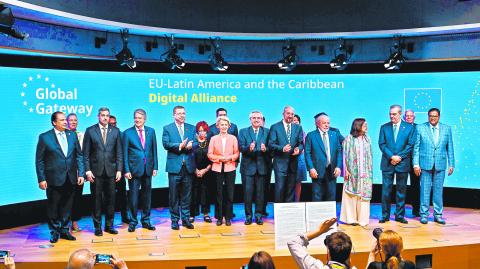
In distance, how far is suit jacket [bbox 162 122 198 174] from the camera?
7.12 meters

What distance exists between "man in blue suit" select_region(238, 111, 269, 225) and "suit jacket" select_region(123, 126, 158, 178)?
127 cm

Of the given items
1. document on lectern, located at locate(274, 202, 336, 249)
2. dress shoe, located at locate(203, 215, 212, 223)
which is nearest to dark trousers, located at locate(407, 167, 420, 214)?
document on lectern, located at locate(274, 202, 336, 249)

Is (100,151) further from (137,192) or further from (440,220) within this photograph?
(440,220)

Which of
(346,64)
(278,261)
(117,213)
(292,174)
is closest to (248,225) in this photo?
(292,174)

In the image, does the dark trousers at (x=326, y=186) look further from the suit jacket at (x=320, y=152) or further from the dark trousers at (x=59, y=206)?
the dark trousers at (x=59, y=206)

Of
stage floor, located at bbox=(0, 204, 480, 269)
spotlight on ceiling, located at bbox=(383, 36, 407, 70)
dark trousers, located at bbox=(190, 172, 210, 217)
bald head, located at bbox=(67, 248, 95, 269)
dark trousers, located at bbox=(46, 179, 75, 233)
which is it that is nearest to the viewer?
bald head, located at bbox=(67, 248, 95, 269)

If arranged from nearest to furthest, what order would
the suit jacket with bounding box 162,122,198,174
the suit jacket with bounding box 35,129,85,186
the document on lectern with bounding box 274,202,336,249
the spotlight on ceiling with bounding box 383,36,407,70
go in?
the document on lectern with bounding box 274,202,336,249 < the suit jacket with bounding box 35,129,85,186 < the suit jacket with bounding box 162,122,198,174 < the spotlight on ceiling with bounding box 383,36,407,70

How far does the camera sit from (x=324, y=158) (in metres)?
7.46

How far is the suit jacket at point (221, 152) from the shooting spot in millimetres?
7285

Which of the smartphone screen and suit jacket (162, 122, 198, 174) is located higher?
suit jacket (162, 122, 198, 174)

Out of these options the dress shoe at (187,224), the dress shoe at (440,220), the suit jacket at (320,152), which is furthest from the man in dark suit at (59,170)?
the dress shoe at (440,220)

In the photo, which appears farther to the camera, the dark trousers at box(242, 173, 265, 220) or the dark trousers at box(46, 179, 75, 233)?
the dark trousers at box(242, 173, 265, 220)

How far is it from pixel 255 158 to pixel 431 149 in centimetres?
240

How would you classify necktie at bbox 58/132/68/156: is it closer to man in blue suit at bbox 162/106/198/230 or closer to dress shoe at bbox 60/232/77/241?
dress shoe at bbox 60/232/77/241
